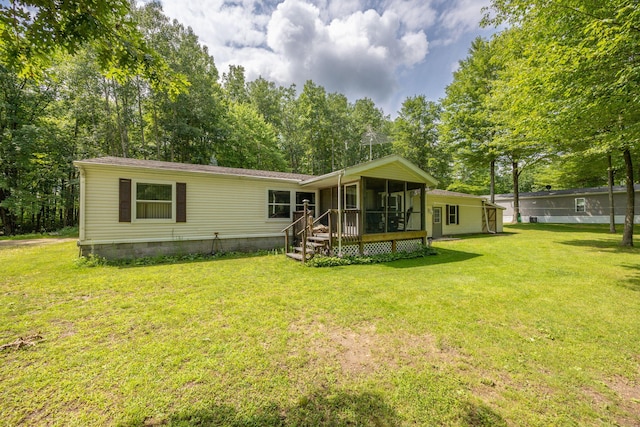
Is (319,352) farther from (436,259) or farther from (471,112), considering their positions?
(471,112)

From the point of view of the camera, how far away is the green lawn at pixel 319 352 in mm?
2006

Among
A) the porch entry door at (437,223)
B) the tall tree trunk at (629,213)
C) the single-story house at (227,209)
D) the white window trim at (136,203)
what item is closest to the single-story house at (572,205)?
the tall tree trunk at (629,213)

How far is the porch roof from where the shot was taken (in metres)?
8.14

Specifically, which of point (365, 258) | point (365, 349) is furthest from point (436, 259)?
point (365, 349)

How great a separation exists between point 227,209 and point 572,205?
30809mm

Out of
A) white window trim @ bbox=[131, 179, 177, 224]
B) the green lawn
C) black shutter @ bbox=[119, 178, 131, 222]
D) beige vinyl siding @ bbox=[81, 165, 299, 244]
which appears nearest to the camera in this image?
the green lawn

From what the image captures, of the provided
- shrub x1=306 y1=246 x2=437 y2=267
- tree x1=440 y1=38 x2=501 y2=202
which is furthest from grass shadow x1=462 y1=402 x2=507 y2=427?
tree x1=440 y1=38 x2=501 y2=202

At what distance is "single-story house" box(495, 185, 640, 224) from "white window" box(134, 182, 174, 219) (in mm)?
27686

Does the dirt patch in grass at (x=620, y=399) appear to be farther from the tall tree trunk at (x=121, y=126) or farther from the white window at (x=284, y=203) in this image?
the tall tree trunk at (x=121, y=126)

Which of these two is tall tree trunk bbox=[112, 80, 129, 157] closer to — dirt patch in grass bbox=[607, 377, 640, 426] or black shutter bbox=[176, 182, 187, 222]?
black shutter bbox=[176, 182, 187, 222]

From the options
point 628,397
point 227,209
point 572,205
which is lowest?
point 628,397

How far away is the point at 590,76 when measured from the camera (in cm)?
531

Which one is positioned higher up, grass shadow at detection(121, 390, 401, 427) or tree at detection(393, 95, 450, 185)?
tree at detection(393, 95, 450, 185)

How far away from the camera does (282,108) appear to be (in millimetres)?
27719
